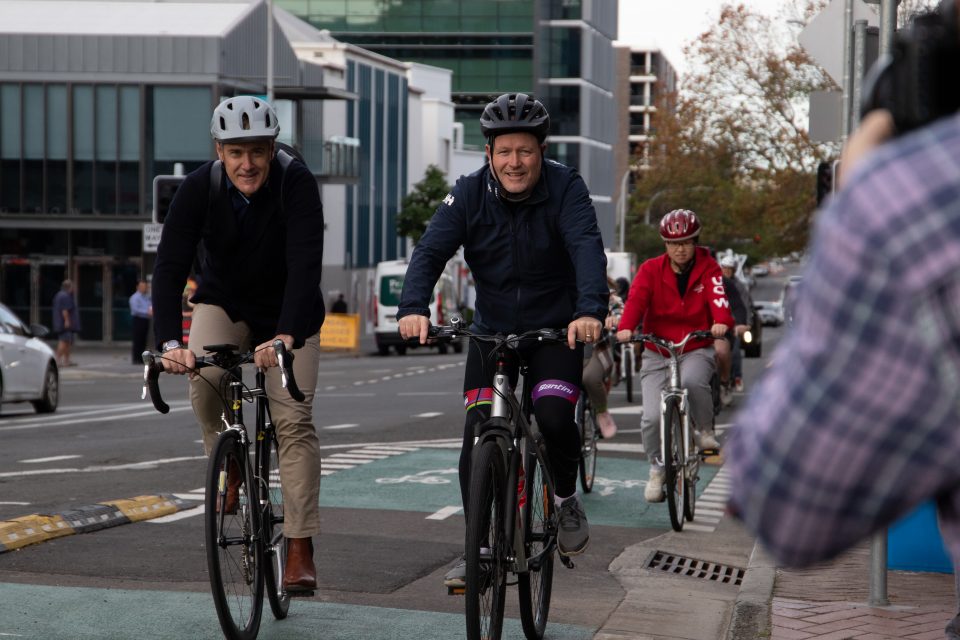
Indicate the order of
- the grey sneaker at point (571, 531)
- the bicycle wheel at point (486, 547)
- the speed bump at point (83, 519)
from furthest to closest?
the speed bump at point (83, 519), the grey sneaker at point (571, 531), the bicycle wheel at point (486, 547)

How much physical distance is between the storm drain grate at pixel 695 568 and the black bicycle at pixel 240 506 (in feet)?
8.65

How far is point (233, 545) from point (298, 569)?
455 mm

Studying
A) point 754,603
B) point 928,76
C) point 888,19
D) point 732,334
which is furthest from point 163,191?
point 928,76

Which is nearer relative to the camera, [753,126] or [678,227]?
[678,227]

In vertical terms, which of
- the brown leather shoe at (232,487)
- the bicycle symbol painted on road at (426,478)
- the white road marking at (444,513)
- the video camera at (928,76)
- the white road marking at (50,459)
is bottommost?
the white road marking at (50,459)

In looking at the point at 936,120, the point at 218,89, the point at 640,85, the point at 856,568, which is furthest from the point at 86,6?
the point at 640,85

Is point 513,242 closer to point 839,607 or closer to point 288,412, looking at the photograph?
point 288,412

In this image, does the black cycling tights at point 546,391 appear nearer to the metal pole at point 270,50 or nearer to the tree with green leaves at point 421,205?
the metal pole at point 270,50

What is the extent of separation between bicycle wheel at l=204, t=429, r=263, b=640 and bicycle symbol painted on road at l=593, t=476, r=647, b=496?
5747 mm

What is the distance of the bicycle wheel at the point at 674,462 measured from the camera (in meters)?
9.20

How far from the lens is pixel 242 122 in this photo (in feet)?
18.9

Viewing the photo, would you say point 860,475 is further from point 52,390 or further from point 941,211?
point 52,390

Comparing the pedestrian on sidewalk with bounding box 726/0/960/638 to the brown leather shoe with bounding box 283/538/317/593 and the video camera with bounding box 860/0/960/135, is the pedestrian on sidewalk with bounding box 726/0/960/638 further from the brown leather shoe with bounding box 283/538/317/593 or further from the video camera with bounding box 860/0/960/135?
the brown leather shoe with bounding box 283/538/317/593

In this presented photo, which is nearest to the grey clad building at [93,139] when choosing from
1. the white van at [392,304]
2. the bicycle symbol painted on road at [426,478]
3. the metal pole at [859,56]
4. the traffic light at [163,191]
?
the white van at [392,304]
